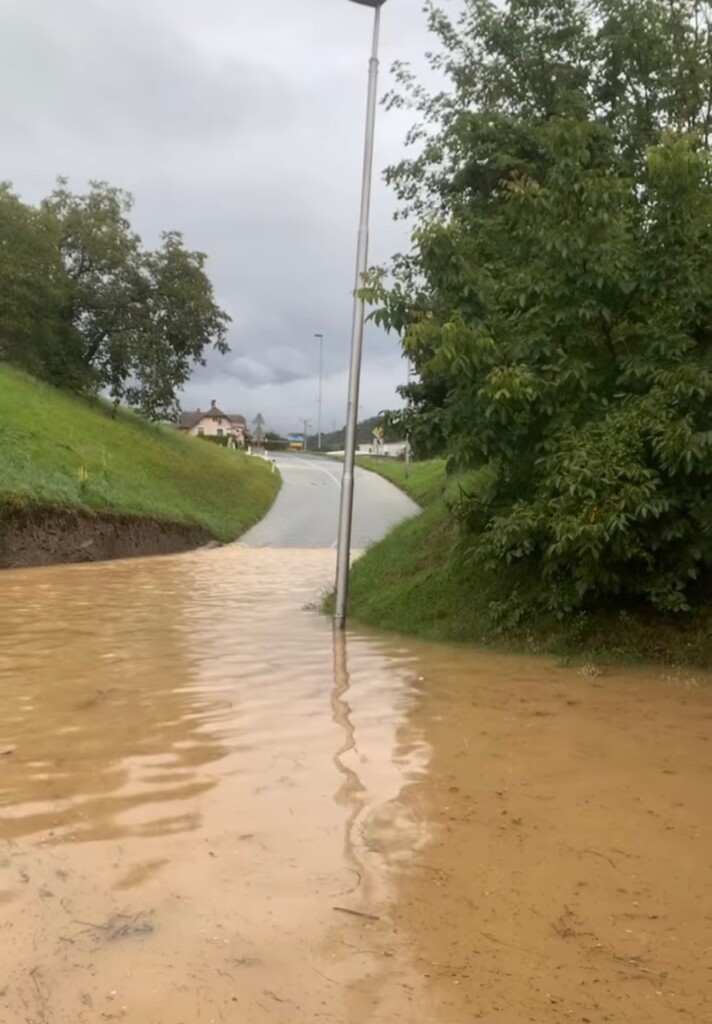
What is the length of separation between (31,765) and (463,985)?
358cm

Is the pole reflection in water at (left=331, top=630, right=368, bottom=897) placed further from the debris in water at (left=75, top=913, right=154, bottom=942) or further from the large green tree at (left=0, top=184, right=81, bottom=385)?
the large green tree at (left=0, top=184, right=81, bottom=385)

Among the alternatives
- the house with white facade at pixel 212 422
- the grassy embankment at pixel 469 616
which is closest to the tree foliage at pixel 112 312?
the grassy embankment at pixel 469 616

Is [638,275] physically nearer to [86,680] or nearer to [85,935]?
[86,680]

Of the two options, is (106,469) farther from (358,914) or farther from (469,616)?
(358,914)

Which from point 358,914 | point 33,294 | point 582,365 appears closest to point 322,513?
point 33,294

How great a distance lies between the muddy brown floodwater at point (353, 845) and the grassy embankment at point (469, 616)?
82 centimetres

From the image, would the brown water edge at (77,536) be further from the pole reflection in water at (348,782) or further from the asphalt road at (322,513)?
the pole reflection in water at (348,782)

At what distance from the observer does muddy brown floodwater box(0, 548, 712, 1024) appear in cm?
347

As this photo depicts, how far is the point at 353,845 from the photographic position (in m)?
4.85

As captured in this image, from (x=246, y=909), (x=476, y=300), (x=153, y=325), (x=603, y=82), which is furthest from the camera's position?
(x=153, y=325)

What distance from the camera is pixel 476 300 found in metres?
10.8

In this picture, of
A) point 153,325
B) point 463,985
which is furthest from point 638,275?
point 153,325

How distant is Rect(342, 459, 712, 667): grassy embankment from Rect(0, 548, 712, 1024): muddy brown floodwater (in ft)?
2.68

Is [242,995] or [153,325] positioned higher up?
[153,325]
